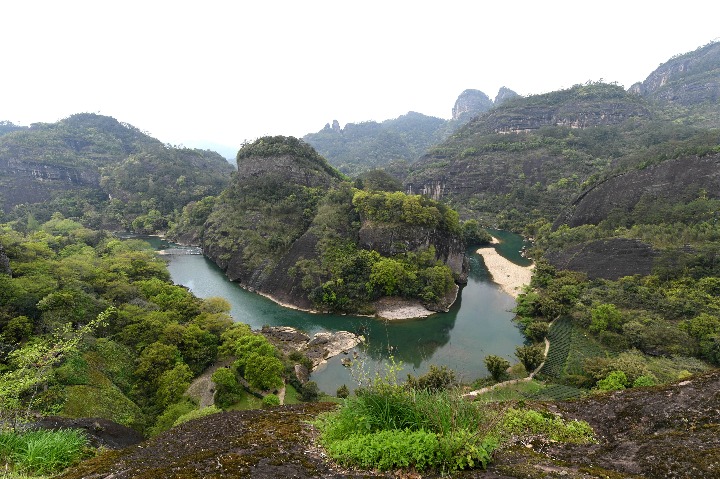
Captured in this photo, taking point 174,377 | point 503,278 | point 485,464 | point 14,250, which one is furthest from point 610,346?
point 14,250

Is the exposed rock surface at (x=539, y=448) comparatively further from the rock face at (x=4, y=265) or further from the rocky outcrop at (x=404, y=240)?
the rocky outcrop at (x=404, y=240)

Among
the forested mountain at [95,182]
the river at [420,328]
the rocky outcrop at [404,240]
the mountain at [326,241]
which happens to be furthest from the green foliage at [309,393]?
the forested mountain at [95,182]

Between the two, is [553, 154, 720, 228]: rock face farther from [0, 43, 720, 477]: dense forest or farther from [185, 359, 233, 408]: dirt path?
[185, 359, 233, 408]: dirt path

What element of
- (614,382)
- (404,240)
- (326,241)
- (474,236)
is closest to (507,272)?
(474,236)

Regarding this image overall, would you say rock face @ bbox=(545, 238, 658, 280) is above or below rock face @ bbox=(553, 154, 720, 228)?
below

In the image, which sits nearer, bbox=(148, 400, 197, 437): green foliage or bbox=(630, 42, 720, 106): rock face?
bbox=(148, 400, 197, 437): green foliage

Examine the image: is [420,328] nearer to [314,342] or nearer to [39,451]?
[314,342]

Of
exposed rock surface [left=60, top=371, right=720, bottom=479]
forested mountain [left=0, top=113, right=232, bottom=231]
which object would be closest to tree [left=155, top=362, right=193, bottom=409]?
exposed rock surface [left=60, top=371, right=720, bottom=479]
